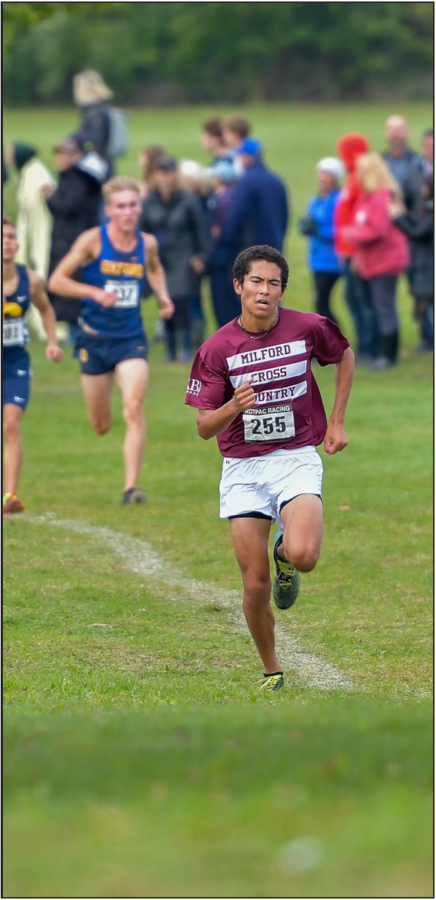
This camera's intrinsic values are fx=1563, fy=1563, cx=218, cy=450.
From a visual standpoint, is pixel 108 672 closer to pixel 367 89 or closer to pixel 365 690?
pixel 365 690

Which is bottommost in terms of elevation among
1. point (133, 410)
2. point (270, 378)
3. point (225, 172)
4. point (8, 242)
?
point (133, 410)

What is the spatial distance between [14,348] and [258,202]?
7705 mm

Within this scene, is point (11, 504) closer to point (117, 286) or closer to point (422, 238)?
point (117, 286)

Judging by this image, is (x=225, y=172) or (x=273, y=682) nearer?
(x=273, y=682)

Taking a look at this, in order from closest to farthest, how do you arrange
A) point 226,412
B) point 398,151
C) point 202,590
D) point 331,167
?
1. point 226,412
2. point 202,590
3. point 331,167
4. point 398,151

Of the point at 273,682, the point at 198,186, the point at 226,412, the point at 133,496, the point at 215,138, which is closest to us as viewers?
the point at 226,412

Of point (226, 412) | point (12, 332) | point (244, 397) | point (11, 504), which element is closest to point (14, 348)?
Answer: point (12, 332)

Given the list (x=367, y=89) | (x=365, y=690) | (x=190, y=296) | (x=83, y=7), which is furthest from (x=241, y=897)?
(x=367, y=89)

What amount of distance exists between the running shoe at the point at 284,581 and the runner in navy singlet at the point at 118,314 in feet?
13.0

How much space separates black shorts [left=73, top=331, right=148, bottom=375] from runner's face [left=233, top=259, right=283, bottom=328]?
468 cm

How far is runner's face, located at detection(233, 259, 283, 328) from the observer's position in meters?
7.34

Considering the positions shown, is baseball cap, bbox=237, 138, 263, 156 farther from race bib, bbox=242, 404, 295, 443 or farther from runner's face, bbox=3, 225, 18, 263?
race bib, bbox=242, 404, 295, 443

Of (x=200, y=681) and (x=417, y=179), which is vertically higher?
(x=417, y=179)

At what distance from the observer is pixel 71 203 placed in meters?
19.3
